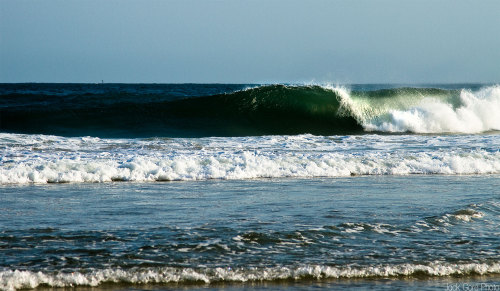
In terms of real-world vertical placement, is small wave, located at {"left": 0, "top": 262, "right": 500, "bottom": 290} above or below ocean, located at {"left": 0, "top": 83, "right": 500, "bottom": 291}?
below

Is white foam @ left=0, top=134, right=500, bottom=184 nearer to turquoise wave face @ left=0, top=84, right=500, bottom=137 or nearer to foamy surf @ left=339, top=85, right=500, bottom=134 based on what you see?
turquoise wave face @ left=0, top=84, right=500, bottom=137

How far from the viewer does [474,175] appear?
34.2 ft

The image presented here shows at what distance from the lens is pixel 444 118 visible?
65.9ft

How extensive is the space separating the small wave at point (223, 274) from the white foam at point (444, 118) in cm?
1563

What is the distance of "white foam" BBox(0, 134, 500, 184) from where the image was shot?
9484 millimetres

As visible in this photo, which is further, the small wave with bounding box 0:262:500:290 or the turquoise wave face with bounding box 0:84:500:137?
the turquoise wave face with bounding box 0:84:500:137

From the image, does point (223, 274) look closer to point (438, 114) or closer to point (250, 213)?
point (250, 213)

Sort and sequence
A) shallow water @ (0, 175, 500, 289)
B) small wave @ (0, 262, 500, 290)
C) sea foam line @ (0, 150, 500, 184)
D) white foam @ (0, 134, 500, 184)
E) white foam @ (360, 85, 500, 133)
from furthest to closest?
white foam @ (360, 85, 500, 133), white foam @ (0, 134, 500, 184), sea foam line @ (0, 150, 500, 184), shallow water @ (0, 175, 500, 289), small wave @ (0, 262, 500, 290)

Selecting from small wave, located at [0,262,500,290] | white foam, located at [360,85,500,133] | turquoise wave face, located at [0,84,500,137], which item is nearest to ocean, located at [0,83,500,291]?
small wave, located at [0,262,500,290]

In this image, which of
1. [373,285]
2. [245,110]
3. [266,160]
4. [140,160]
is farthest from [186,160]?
[245,110]

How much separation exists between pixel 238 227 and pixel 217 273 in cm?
121

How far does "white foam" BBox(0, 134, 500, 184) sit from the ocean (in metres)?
0.03

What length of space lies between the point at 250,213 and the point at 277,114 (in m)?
15.5

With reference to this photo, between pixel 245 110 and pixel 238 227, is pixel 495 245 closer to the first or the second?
pixel 238 227
